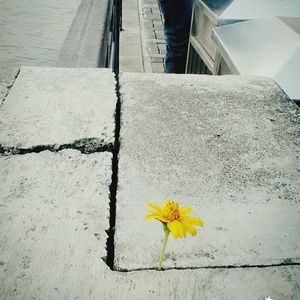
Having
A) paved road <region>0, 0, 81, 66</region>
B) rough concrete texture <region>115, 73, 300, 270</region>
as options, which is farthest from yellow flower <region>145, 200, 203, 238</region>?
paved road <region>0, 0, 81, 66</region>

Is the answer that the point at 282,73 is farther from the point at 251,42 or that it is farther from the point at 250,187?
the point at 250,187

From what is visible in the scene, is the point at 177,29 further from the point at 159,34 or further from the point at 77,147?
the point at 159,34

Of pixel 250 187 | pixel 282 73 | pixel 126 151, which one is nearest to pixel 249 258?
pixel 250 187

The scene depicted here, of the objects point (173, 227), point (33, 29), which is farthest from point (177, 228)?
point (33, 29)

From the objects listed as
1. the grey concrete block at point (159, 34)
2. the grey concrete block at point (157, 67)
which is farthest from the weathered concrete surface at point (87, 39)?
the grey concrete block at point (159, 34)

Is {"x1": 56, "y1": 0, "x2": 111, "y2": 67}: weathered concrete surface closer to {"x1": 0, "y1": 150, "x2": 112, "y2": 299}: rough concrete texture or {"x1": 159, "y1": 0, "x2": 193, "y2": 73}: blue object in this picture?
{"x1": 159, "y1": 0, "x2": 193, "y2": 73}: blue object

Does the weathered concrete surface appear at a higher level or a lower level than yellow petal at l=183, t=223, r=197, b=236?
lower
